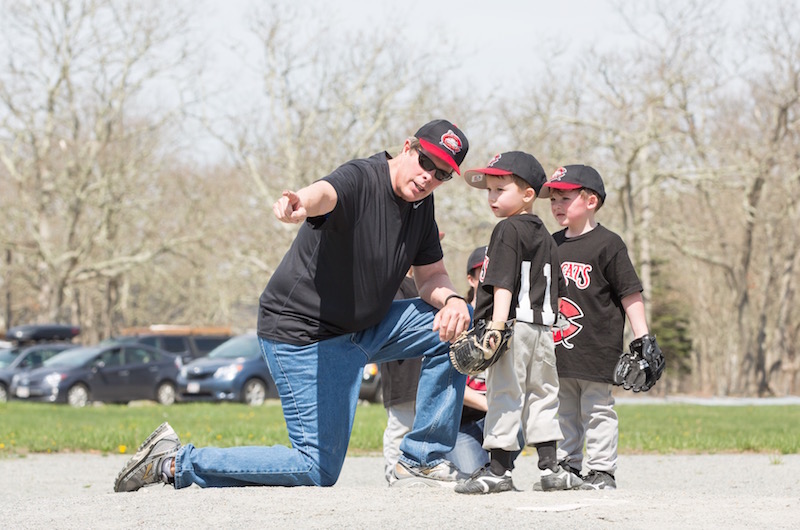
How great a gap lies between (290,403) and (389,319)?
67 cm

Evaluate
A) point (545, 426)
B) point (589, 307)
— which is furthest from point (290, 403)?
point (589, 307)

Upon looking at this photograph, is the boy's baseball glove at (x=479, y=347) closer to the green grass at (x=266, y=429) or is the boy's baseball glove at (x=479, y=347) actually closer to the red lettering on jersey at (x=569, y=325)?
the red lettering on jersey at (x=569, y=325)

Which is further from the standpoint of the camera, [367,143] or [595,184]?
[367,143]

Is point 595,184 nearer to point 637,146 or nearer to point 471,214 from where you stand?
point 637,146

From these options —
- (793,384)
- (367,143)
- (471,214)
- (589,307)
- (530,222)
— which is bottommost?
(793,384)

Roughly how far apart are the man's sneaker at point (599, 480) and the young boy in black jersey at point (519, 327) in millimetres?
236

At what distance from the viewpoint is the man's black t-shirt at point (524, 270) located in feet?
17.6

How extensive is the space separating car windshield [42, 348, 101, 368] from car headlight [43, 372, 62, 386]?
0.42 metres

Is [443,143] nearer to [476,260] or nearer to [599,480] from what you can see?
[476,260]

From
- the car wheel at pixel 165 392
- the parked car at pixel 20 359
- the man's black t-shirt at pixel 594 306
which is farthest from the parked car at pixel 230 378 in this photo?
→ the man's black t-shirt at pixel 594 306

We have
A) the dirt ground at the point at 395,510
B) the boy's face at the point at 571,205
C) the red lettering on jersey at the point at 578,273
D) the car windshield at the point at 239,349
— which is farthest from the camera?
the car windshield at the point at 239,349

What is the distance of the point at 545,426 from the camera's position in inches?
213

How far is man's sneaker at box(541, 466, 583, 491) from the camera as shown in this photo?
5500 millimetres

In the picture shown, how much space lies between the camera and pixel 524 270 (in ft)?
18.0
